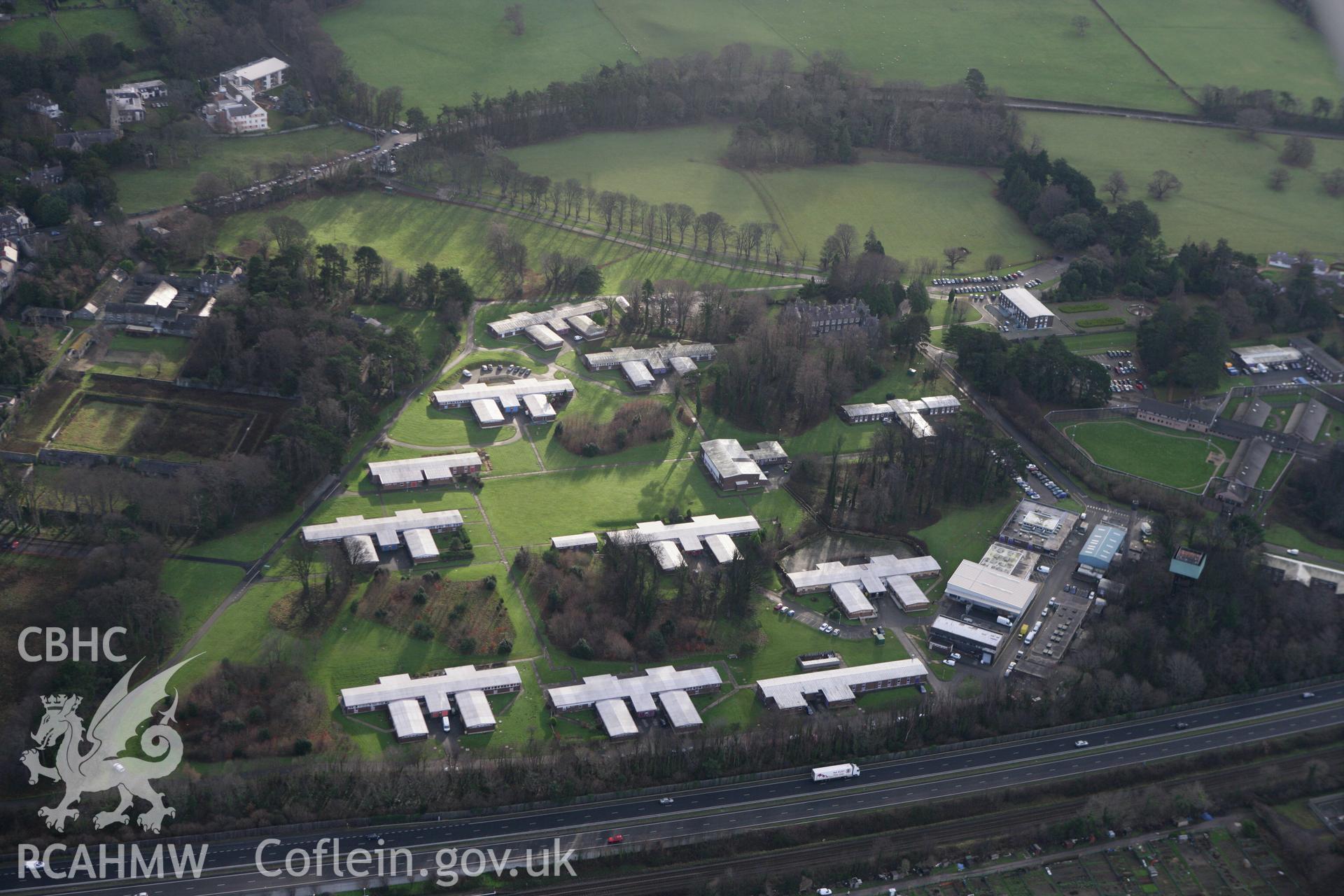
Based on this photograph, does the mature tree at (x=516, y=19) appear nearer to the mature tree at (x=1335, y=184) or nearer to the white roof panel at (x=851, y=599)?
the mature tree at (x=1335, y=184)

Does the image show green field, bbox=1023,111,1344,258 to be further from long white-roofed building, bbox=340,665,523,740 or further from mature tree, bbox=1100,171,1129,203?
long white-roofed building, bbox=340,665,523,740

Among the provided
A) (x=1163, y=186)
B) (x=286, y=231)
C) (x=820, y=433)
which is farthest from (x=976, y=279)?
(x=286, y=231)

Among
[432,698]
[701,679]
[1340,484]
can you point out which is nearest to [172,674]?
[432,698]

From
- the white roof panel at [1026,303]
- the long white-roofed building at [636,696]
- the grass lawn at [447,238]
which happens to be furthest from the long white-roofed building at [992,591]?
the grass lawn at [447,238]

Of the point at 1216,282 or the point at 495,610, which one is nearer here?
the point at 495,610

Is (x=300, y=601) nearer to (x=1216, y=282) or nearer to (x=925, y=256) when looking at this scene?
(x=925, y=256)
